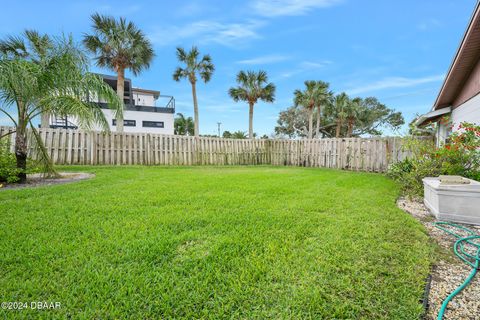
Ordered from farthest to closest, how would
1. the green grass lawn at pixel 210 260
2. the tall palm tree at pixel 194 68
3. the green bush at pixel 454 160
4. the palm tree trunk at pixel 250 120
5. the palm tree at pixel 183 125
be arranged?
the palm tree at pixel 183 125, the palm tree trunk at pixel 250 120, the tall palm tree at pixel 194 68, the green bush at pixel 454 160, the green grass lawn at pixel 210 260

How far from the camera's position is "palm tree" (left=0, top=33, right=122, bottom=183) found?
4.60 metres

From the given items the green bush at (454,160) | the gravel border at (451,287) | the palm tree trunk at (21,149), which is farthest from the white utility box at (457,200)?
the palm tree trunk at (21,149)

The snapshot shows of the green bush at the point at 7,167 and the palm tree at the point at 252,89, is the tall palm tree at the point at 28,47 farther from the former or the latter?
the palm tree at the point at 252,89

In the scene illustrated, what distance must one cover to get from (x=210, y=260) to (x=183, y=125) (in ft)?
121

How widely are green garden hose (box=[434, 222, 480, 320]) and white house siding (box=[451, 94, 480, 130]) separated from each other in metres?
3.99

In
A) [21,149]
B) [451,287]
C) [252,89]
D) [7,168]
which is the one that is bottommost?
[451,287]

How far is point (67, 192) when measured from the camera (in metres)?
4.15

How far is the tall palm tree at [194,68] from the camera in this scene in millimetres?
17594

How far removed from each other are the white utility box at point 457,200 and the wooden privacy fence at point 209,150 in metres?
4.98

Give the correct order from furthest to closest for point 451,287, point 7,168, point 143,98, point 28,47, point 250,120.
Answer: point 143,98 < point 250,120 < point 28,47 < point 7,168 < point 451,287

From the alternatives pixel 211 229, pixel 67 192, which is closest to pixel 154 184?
pixel 67 192

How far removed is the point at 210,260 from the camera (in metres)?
1.90

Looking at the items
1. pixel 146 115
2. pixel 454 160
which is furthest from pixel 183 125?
pixel 454 160

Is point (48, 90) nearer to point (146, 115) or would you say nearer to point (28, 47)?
point (28, 47)
